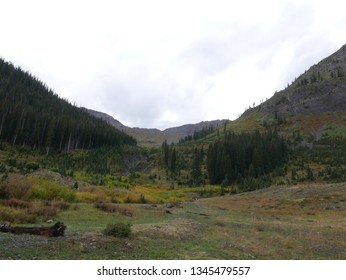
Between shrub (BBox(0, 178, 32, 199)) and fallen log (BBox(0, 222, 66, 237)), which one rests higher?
shrub (BBox(0, 178, 32, 199))

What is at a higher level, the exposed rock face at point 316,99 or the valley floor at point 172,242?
the exposed rock face at point 316,99

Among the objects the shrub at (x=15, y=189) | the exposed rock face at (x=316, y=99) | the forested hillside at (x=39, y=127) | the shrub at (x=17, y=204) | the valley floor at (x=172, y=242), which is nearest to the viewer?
the valley floor at (x=172, y=242)

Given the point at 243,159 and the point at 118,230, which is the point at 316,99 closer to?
the point at 243,159

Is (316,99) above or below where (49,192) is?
above

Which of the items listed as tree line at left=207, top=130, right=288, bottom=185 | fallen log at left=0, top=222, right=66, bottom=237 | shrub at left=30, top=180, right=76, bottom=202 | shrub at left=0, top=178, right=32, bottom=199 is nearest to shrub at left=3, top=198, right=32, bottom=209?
shrub at left=0, top=178, right=32, bottom=199

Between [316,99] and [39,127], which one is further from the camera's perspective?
[316,99]

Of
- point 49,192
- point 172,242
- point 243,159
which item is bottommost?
point 172,242

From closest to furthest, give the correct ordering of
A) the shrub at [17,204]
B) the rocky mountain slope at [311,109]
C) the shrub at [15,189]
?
the shrub at [17,204] < the shrub at [15,189] < the rocky mountain slope at [311,109]

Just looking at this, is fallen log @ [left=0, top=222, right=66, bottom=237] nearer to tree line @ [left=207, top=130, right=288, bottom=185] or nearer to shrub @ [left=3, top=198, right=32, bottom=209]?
shrub @ [left=3, top=198, right=32, bottom=209]

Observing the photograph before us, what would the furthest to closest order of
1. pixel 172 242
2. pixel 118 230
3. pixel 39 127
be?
pixel 39 127 < pixel 172 242 < pixel 118 230

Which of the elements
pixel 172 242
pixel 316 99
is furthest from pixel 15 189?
pixel 316 99

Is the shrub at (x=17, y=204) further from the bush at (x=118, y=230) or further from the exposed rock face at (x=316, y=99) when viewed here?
the exposed rock face at (x=316, y=99)

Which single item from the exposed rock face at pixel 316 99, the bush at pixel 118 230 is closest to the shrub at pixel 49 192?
the bush at pixel 118 230

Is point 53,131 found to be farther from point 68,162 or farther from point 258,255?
point 258,255
